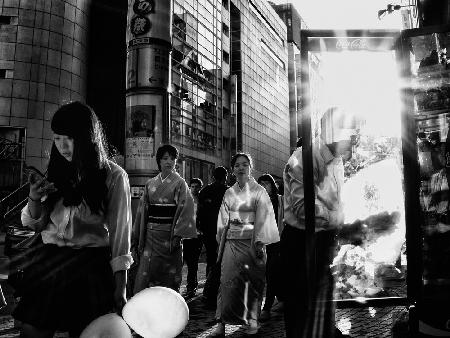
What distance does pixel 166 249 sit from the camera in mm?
4965

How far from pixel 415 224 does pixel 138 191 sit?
8616 mm

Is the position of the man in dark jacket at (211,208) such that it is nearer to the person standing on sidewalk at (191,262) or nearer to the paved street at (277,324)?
the person standing on sidewalk at (191,262)

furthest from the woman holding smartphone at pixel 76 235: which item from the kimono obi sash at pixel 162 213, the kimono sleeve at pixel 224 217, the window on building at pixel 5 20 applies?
the window on building at pixel 5 20

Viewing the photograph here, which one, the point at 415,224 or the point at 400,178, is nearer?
the point at 415,224

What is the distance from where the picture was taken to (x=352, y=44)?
311 centimetres

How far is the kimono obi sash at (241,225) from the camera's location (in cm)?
469

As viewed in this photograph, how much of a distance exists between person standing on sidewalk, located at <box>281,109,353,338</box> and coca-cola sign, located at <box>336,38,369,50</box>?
657 millimetres

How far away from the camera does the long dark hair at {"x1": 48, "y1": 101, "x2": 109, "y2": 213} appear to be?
2.05 m

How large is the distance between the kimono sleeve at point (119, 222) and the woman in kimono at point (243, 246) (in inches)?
102

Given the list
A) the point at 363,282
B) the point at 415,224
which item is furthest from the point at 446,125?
the point at 363,282

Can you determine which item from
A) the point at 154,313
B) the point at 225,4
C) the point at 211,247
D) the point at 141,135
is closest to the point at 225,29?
the point at 225,4

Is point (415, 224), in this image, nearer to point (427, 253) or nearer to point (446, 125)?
point (427, 253)

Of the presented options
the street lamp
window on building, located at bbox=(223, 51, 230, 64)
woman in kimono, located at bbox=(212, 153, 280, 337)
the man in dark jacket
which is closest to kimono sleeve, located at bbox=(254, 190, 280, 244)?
woman in kimono, located at bbox=(212, 153, 280, 337)

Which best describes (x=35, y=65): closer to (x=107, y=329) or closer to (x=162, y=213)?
(x=162, y=213)
